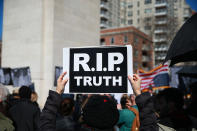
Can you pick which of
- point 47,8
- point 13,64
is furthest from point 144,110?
point 13,64

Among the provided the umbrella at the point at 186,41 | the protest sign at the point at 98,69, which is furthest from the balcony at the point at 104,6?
the protest sign at the point at 98,69

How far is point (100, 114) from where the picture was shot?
184cm

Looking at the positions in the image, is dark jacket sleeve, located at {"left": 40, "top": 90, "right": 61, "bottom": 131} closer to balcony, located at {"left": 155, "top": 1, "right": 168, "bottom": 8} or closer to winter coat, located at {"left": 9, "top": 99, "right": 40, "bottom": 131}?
winter coat, located at {"left": 9, "top": 99, "right": 40, "bottom": 131}

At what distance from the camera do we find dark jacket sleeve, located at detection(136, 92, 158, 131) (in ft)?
6.02

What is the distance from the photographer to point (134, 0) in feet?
222

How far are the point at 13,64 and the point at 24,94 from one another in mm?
8827

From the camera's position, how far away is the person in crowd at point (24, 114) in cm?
384

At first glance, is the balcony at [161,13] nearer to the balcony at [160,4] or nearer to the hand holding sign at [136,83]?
the balcony at [160,4]

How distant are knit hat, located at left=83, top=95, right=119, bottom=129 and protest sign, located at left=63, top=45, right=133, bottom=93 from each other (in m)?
0.53

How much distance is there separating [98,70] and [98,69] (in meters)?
0.01

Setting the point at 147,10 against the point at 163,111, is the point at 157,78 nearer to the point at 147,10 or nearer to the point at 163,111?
the point at 163,111

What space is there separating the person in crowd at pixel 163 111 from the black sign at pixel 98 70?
0.80 ft

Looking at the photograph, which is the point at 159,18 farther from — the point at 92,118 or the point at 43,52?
the point at 92,118

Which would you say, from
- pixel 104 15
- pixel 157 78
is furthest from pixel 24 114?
pixel 104 15
